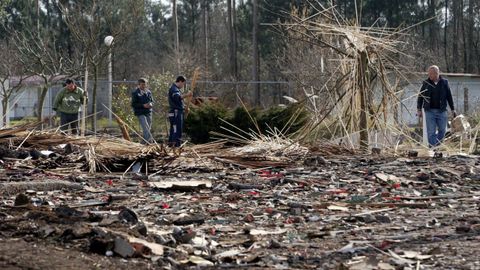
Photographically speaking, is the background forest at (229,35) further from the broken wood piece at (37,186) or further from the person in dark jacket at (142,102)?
the broken wood piece at (37,186)

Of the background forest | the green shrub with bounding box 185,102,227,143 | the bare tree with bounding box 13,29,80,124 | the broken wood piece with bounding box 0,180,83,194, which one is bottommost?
the broken wood piece with bounding box 0,180,83,194

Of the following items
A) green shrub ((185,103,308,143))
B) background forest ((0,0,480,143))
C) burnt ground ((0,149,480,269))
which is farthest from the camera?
background forest ((0,0,480,143))

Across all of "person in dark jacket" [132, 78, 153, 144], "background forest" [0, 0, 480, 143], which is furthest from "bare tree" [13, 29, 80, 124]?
"person in dark jacket" [132, 78, 153, 144]

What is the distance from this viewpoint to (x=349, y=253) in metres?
6.21

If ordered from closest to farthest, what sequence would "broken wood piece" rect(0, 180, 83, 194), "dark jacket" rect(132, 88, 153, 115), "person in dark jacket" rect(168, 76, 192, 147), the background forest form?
"broken wood piece" rect(0, 180, 83, 194), "person in dark jacket" rect(168, 76, 192, 147), "dark jacket" rect(132, 88, 153, 115), the background forest

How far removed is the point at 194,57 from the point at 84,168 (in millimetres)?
33678

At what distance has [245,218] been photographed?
7.70 m

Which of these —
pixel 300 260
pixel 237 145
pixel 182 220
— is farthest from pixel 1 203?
pixel 237 145

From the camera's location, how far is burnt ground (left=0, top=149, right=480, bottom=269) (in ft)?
19.4

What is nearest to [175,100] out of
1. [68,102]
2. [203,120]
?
[68,102]

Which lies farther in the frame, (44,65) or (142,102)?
(44,65)

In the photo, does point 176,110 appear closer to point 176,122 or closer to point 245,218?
point 176,122

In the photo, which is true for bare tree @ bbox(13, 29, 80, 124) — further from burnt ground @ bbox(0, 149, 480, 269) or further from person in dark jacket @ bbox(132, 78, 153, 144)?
burnt ground @ bbox(0, 149, 480, 269)

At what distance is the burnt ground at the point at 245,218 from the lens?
5926mm
